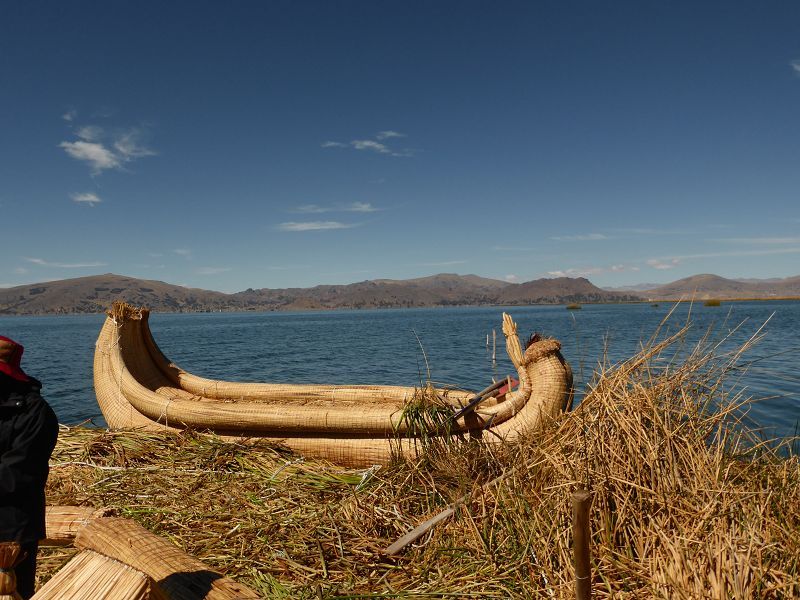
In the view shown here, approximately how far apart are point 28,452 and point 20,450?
42mm

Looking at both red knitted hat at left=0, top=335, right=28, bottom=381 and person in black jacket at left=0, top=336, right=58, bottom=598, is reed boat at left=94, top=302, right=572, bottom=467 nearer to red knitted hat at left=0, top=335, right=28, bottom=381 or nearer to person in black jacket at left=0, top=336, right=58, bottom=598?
person in black jacket at left=0, top=336, right=58, bottom=598

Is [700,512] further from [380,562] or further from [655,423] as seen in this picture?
[380,562]

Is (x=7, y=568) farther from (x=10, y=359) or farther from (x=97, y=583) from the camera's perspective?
(x=10, y=359)

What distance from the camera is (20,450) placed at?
9.66ft

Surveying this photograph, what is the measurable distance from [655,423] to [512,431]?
3335mm

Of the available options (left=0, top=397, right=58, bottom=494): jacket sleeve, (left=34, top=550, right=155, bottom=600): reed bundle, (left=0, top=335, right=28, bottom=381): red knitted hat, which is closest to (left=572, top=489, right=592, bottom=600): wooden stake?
(left=34, top=550, right=155, bottom=600): reed bundle

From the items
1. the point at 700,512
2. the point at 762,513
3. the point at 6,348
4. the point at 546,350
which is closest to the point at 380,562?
the point at 700,512

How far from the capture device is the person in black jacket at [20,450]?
2.94 meters

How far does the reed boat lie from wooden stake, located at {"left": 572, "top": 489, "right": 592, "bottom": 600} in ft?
8.26

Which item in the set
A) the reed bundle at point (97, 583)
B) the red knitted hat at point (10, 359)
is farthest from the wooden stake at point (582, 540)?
the red knitted hat at point (10, 359)

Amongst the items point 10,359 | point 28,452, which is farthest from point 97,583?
point 10,359

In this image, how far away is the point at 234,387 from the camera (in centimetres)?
952

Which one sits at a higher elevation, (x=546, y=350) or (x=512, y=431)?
(x=546, y=350)

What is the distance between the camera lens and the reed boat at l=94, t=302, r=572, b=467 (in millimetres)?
6703
